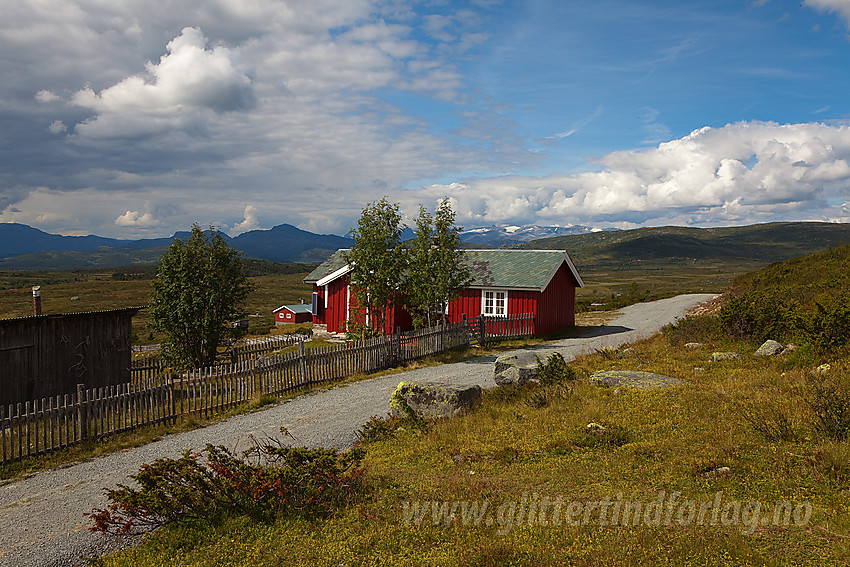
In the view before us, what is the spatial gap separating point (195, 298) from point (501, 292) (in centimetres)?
1676

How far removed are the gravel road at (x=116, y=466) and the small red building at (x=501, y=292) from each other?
1149 centimetres

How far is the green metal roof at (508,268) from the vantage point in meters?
29.5

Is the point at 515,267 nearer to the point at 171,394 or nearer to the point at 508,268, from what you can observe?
the point at 508,268

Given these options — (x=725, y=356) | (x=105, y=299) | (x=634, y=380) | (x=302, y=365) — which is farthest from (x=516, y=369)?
(x=105, y=299)

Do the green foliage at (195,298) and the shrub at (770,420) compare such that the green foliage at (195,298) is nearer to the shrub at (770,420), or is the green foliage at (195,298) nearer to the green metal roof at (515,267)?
the green metal roof at (515,267)

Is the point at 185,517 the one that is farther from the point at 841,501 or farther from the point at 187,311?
the point at 187,311

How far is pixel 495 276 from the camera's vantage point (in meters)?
30.8

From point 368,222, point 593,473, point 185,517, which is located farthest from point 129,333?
point 593,473

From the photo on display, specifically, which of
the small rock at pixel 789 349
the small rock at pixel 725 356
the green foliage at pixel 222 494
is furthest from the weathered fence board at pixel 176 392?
the small rock at pixel 789 349

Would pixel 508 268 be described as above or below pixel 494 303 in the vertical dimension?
above

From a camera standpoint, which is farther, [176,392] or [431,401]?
[176,392]

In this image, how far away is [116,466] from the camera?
9750 millimetres

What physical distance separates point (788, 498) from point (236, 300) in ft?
62.6

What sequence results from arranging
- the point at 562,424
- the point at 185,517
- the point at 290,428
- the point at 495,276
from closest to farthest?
the point at 185,517 → the point at 562,424 → the point at 290,428 → the point at 495,276
